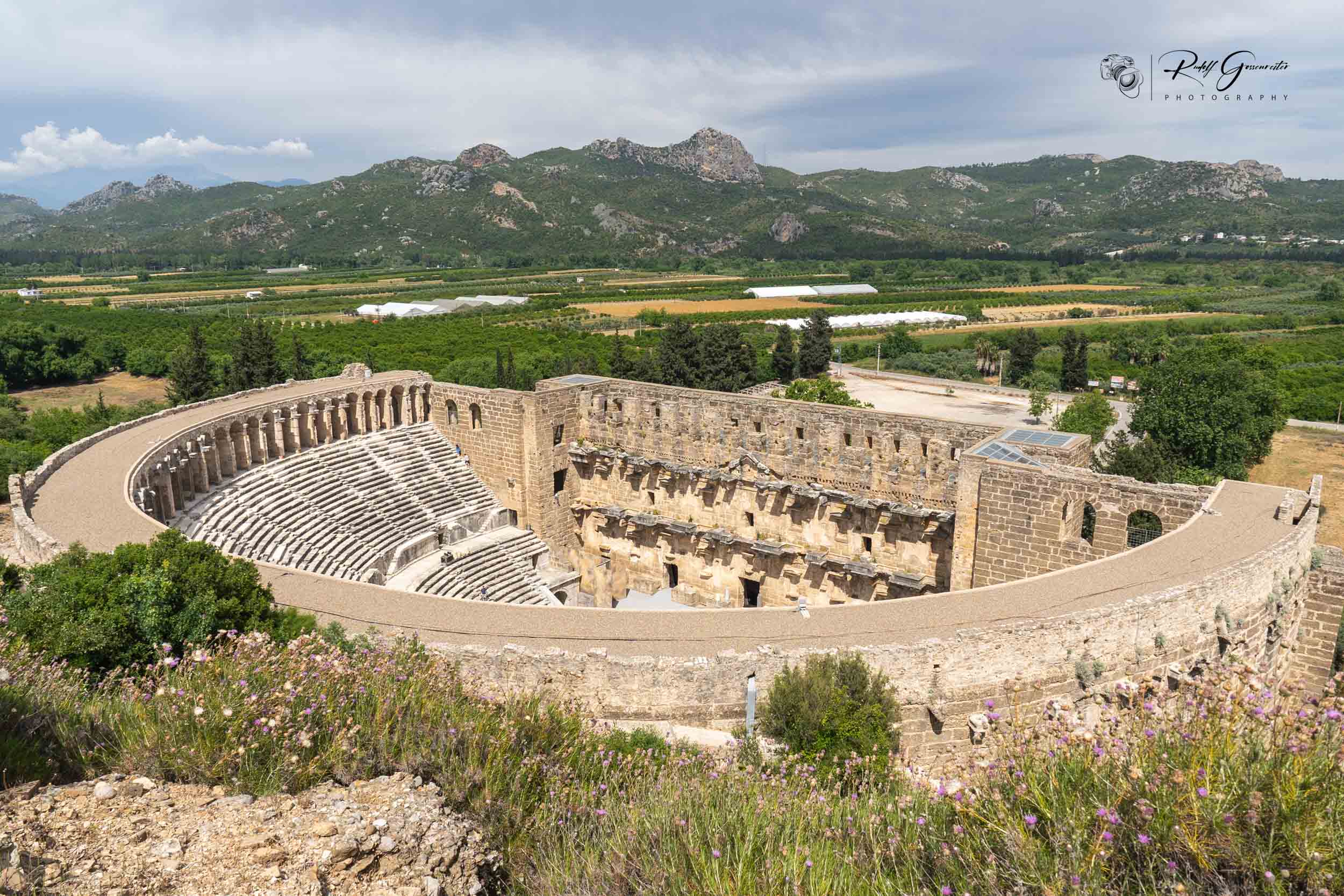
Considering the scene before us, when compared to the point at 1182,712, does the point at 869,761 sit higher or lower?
lower

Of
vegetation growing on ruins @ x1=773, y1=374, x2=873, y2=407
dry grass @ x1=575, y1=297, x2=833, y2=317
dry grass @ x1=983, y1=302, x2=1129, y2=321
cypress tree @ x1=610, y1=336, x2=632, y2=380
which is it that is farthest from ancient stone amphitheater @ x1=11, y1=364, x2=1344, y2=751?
dry grass @ x1=983, y1=302, x2=1129, y2=321

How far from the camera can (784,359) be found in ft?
189

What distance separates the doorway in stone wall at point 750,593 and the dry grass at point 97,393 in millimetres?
43496

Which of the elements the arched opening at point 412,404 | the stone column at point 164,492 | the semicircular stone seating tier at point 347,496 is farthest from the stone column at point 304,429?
the stone column at point 164,492

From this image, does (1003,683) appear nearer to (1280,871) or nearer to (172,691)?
(1280,871)

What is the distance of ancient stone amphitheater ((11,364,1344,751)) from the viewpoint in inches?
505

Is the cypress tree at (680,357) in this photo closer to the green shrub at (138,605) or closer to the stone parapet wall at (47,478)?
the stone parapet wall at (47,478)

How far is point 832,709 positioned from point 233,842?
25.3ft

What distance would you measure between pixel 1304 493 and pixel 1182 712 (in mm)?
14624

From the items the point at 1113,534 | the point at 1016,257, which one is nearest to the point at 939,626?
the point at 1113,534

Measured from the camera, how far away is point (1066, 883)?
16.7 feet

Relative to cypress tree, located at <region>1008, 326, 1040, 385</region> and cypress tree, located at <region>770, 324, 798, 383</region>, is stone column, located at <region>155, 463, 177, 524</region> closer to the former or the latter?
cypress tree, located at <region>770, 324, 798, 383</region>

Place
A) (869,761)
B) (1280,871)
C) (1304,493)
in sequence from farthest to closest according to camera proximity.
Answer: (1304,493) → (869,761) → (1280,871)

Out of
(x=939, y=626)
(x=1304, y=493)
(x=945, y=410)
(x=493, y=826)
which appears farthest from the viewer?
(x=945, y=410)
